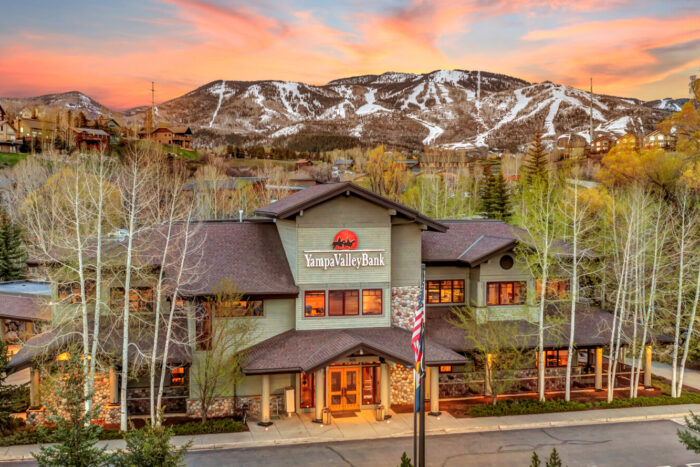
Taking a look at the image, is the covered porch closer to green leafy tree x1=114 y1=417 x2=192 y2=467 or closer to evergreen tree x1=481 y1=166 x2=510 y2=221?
green leafy tree x1=114 y1=417 x2=192 y2=467

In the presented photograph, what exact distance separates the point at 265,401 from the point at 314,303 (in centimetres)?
476

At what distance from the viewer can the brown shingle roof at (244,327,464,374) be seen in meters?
23.0

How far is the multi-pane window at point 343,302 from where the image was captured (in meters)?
26.2

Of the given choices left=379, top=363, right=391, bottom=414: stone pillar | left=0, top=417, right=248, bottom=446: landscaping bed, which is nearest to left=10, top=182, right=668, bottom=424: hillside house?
left=379, top=363, right=391, bottom=414: stone pillar

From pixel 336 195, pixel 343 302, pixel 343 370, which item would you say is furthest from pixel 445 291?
pixel 336 195

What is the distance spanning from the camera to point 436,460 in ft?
66.8

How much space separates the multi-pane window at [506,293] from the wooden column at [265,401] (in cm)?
1172

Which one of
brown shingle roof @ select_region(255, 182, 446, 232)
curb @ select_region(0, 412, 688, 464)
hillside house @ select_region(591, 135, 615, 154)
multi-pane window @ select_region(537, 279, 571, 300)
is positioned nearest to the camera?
curb @ select_region(0, 412, 688, 464)

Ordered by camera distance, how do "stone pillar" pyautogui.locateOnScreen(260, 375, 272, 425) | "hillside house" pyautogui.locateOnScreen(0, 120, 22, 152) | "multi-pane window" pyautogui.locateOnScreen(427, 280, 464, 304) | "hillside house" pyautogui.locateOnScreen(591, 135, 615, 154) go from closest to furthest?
"stone pillar" pyautogui.locateOnScreen(260, 375, 272, 425) → "multi-pane window" pyautogui.locateOnScreen(427, 280, 464, 304) → "hillside house" pyautogui.locateOnScreen(0, 120, 22, 152) → "hillside house" pyautogui.locateOnScreen(591, 135, 615, 154)

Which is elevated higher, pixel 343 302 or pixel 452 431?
pixel 343 302

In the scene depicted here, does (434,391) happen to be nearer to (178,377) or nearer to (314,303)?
(314,303)

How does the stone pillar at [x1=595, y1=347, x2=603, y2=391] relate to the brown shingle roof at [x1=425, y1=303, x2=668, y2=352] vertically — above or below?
below

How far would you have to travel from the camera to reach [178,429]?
22.4 m

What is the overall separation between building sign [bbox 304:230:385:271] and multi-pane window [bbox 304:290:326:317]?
1.19 metres
